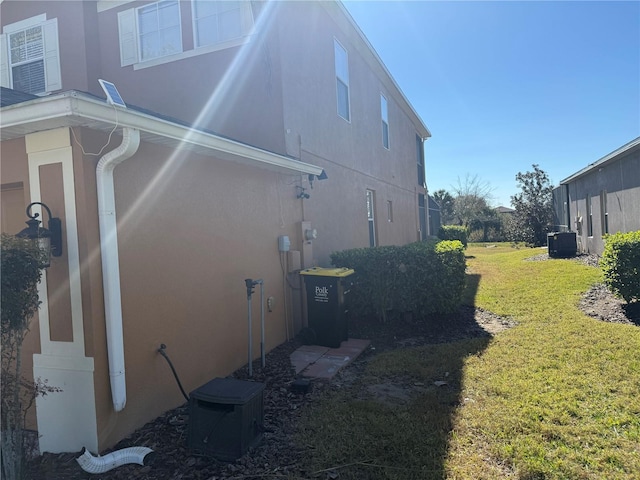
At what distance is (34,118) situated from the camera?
119 inches

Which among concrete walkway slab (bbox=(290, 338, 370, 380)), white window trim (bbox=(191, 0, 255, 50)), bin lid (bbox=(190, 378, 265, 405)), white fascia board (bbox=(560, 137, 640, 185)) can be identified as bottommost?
concrete walkway slab (bbox=(290, 338, 370, 380))

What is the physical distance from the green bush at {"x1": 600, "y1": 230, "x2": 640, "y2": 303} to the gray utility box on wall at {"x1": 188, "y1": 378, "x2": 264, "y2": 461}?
6.90 metres

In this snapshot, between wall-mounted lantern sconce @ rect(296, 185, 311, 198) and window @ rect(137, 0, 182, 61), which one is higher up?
window @ rect(137, 0, 182, 61)

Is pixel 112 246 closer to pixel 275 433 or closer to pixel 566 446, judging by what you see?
pixel 275 433

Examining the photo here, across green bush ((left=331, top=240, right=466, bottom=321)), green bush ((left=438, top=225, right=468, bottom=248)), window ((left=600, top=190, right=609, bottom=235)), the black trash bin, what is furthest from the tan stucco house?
green bush ((left=438, top=225, right=468, bottom=248))

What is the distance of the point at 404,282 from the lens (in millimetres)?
6961

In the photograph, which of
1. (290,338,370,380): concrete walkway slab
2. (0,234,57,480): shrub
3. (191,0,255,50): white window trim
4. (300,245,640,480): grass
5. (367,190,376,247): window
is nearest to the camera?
(0,234,57,480): shrub

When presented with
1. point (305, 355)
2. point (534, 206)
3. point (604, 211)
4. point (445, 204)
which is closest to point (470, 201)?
point (445, 204)

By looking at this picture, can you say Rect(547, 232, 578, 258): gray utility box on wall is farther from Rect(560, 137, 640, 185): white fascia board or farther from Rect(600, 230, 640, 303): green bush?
Rect(600, 230, 640, 303): green bush

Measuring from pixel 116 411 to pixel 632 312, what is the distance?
25.8 ft

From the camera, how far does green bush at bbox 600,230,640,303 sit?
6.94m

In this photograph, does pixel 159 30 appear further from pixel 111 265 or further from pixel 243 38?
pixel 111 265

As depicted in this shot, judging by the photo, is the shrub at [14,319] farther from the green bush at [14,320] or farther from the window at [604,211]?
the window at [604,211]

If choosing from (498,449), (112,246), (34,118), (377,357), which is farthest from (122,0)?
(498,449)
